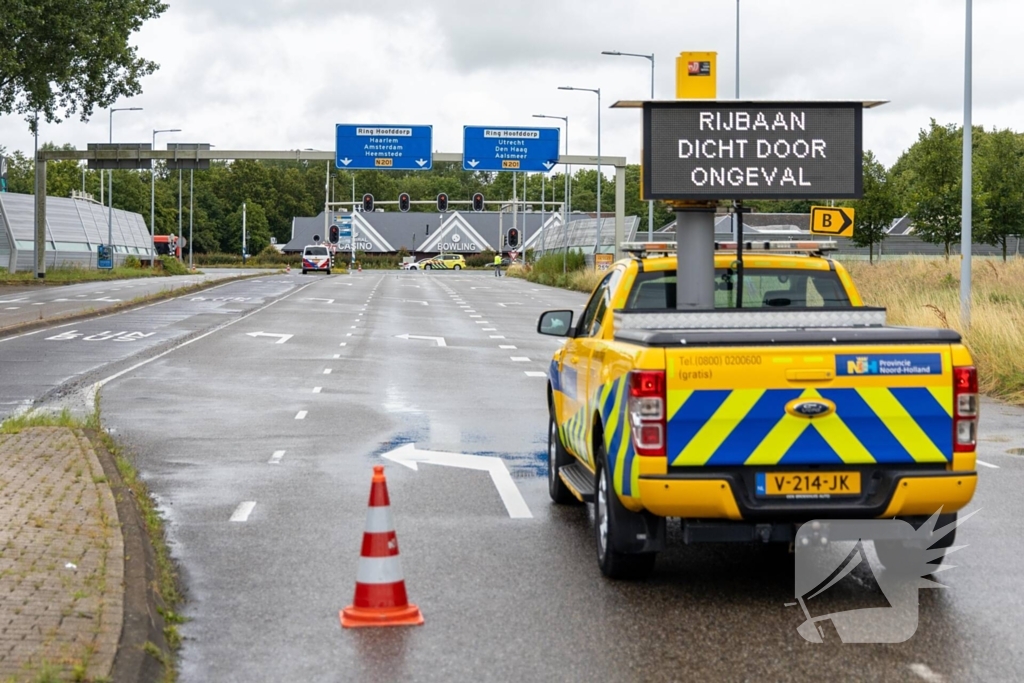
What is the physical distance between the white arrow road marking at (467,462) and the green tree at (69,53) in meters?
34.7

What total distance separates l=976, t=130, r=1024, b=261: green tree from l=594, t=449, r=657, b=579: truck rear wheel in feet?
194

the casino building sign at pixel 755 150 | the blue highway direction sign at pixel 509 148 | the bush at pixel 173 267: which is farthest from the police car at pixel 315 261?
the casino building sign at pixel 755 150

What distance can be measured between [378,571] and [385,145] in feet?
165

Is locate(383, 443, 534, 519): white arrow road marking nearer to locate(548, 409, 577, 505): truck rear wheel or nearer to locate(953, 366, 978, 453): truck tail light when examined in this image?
locate(548, 409, 577, 505): truck rear wheel

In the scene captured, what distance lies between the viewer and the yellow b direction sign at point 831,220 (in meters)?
28.1

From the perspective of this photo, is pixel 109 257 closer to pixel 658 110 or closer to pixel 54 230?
pixel 54 230

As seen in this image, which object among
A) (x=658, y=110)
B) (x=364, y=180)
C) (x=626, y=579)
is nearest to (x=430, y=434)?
(x=658, y=110)

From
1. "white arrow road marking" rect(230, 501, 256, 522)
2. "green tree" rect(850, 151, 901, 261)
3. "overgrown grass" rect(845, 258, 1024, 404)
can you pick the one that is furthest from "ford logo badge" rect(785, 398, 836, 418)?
"green tree" rect(850, 151, 901, 261)

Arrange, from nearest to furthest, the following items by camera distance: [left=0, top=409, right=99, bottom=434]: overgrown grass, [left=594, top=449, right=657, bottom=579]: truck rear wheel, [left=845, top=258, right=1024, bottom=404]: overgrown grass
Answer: [left=594, top=449, right=657, bottom=579]: truck rear wheel < [left=0, top=409, right=99, bottom=434]: overgrown grass < [left=845, top=258, right=1024, bottom=404]: overgrown grass

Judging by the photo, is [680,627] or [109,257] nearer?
[680,627]

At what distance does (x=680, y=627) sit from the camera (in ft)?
21.5

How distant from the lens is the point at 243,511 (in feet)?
31.4

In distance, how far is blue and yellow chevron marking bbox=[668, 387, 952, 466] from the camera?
6.71 metres

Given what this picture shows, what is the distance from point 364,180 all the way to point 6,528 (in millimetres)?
185697
